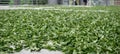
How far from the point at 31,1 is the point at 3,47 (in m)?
23.4

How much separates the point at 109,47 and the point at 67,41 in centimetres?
56

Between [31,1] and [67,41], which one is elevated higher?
[67,41]

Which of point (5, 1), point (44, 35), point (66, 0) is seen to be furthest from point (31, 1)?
point (44, 35)

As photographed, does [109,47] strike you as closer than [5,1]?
Yes

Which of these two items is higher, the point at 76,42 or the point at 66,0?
the point at 76,42

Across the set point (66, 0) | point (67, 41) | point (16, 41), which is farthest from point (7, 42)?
point (66, 0)

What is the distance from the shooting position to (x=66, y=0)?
96.0 ft

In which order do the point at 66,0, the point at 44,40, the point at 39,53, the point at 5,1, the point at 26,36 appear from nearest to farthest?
the point at 39,53
the point at 44,40
the point at 26,36
the point at 5,1
the point at 66,0

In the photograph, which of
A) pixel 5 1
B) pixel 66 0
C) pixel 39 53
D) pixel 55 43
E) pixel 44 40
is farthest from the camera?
pixel 66 0

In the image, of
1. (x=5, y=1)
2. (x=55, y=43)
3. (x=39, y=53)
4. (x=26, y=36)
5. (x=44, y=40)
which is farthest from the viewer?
(x=5, y=1)

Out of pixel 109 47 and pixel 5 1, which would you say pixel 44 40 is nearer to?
pixel 109 47

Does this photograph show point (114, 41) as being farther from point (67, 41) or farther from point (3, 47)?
point (3, 47)

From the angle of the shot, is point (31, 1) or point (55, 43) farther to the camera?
point (31, 1)

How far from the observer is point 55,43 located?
3.11 meters
